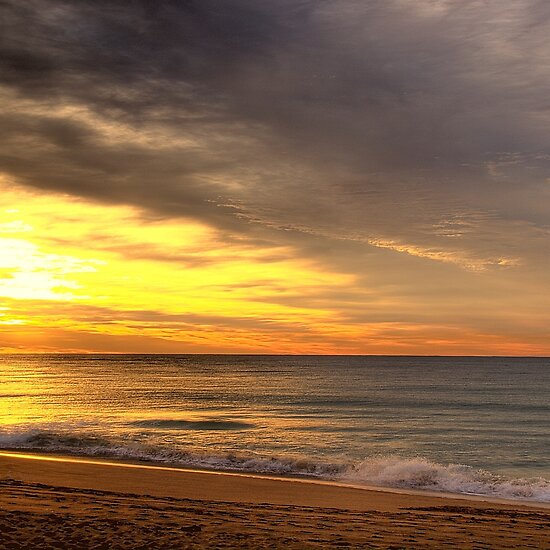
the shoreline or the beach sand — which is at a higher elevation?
the beach sand

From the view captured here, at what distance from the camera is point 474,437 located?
119ft

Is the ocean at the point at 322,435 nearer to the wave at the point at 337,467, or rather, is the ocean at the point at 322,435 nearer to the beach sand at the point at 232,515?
the wave at the point at 337,467

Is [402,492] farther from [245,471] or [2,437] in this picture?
[2,437]

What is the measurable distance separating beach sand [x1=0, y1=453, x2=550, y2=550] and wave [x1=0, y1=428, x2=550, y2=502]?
242cm

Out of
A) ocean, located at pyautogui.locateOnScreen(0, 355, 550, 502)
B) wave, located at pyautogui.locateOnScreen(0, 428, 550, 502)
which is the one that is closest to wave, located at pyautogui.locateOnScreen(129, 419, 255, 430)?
ocean, located at pyautogui.locateOnScreen(0, 355, 550, 502)

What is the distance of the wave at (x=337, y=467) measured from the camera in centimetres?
2159

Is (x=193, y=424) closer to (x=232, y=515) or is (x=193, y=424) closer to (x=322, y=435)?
(x=322, y=435)

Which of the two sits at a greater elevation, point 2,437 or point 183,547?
point 183,547

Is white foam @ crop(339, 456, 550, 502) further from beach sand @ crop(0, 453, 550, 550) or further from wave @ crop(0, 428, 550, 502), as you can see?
beach sand @ crop(0, 453, 550, 550)

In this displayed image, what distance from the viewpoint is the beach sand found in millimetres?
11305

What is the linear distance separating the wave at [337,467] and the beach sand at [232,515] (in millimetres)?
2418

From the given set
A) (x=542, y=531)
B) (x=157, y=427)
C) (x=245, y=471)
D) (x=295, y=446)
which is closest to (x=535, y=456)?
(x=295, y=446)

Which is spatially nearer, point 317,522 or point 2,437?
point 317,522

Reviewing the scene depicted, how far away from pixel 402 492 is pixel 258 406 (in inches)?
1468
